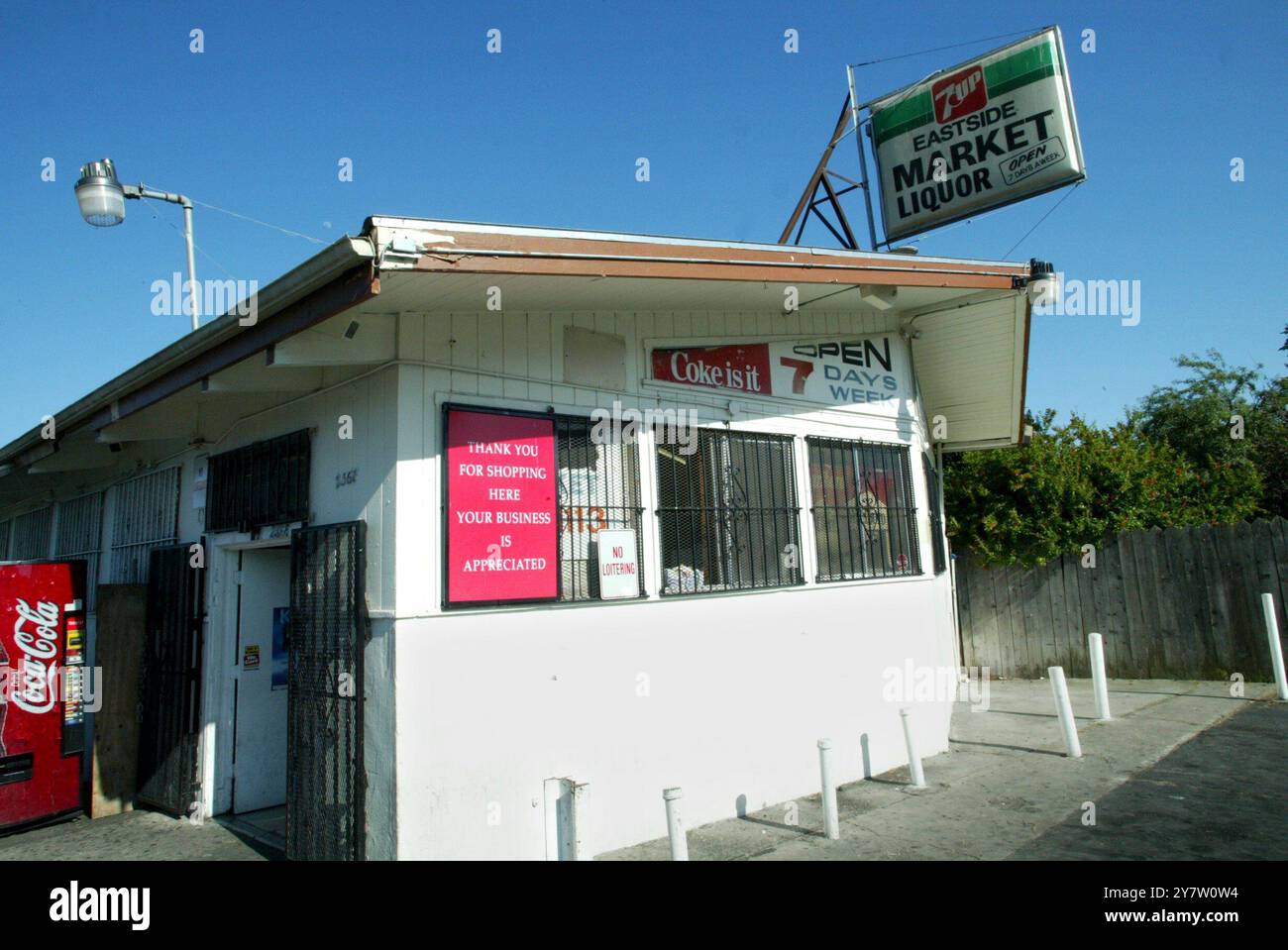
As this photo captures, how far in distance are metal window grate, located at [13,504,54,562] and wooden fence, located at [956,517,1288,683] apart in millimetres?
14265

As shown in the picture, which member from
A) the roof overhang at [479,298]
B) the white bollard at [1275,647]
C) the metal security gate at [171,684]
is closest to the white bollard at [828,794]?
the roof overhang at [479,298]

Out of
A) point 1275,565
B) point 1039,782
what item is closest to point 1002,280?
point 1039,782

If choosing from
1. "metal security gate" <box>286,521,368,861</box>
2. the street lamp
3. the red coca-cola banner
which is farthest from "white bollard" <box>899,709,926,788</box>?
the street lamp

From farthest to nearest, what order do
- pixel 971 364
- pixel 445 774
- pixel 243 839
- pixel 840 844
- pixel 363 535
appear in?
1. pixel 971 364
2. pixel 243 839
3. pixel 840 844
4. pixel 363 535
5. pixel 445 774

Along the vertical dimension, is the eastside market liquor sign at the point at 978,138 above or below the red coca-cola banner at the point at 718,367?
above

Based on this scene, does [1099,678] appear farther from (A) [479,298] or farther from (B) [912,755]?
(A) [479,298]

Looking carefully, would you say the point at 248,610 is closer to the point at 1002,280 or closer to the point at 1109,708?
the point at 1002,280

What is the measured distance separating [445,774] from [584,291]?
3.33 meters

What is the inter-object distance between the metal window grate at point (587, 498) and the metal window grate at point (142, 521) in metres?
4.72

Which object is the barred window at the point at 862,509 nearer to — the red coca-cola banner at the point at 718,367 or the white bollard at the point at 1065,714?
the red coca-cola banner at the point at 718,367

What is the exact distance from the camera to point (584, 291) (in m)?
5.91

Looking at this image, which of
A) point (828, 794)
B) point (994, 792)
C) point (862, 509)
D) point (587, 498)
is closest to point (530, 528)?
point (587, 498)

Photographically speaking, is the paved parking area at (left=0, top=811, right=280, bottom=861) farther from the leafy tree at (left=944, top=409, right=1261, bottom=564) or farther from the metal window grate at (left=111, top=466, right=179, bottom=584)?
the leafy tree at (left=944, top=409, right=1261, bottom=564)

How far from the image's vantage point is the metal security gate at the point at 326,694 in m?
5.46
